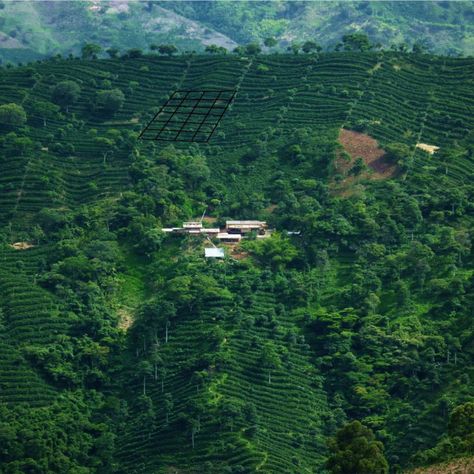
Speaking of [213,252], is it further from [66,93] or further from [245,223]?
[66,93]

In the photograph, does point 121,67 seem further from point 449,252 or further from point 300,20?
point 300,20

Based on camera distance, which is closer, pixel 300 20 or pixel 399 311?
pixel 399 311

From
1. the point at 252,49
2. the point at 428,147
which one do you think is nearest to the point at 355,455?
the point at 428,147

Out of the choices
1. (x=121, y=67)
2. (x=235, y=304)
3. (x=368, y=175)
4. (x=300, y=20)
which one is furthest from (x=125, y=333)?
(x=300, y=20)

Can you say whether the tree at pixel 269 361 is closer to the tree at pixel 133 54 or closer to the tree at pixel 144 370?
the tree at pixel 144 370

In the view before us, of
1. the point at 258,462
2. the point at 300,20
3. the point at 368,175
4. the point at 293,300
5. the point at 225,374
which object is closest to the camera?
the point at 258,462
